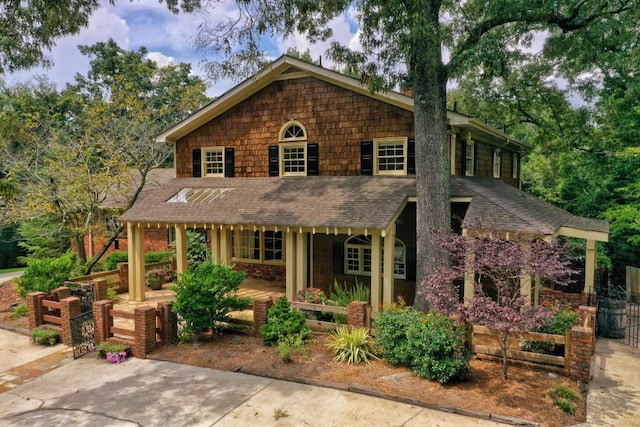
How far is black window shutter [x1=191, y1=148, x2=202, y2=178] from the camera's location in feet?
54.7

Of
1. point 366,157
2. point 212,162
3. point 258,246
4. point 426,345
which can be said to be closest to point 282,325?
point 426,345

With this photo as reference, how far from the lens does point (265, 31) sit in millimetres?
11867

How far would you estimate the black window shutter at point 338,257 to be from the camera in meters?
14.1

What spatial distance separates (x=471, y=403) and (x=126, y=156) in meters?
16.7

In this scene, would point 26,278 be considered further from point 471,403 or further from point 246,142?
point 471,403

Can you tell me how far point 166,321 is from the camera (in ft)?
33.0

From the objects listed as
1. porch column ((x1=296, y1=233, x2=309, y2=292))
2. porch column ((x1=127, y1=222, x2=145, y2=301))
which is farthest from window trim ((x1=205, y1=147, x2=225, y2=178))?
porch column ((x1=296, y1=233, x2=309, y2=292))

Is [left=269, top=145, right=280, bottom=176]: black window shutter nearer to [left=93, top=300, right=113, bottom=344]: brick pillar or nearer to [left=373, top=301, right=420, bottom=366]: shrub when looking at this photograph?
[left=93, top=300, right=113, bottom=344]: brick pillar

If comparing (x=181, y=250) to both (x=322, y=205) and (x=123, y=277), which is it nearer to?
(x=123, y=277)

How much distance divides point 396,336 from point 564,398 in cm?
296

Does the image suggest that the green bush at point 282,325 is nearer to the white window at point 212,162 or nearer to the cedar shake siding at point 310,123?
the cedar shake siding at point 310,123

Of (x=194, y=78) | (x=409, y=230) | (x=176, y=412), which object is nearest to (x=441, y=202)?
(x=409, y=230)

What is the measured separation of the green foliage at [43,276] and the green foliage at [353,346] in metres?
8.92

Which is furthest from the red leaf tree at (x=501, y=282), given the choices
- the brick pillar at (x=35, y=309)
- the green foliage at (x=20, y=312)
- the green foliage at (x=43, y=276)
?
the green foliage at (x=20, y=312)
